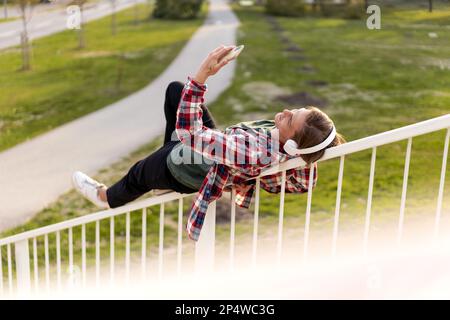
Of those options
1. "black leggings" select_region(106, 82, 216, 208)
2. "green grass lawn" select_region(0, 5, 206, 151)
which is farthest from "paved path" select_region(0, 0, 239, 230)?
"black leggings" select_region(106, 82, 216, 208)

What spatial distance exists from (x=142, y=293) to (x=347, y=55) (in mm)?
8316

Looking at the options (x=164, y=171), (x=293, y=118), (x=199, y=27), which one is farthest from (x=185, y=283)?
(x=199, y=27)

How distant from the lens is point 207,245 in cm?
124

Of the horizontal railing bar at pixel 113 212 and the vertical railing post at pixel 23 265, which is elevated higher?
the horizontal railing bar at pixel 113 212

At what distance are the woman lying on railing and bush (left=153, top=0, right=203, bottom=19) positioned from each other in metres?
9.10

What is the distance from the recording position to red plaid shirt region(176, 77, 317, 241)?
1.12 m

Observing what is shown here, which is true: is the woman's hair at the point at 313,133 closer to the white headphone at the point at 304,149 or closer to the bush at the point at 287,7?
the white headphone at the point at 304,149

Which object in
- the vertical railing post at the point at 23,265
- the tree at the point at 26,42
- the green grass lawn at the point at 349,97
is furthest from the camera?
the tree at the point at 26,42

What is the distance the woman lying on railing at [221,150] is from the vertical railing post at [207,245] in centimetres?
2

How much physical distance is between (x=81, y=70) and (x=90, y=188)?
7.38 meters

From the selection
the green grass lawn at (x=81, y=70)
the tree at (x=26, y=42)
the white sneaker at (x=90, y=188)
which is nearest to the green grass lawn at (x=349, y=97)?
the green grass lawn at (x=81, y=70)

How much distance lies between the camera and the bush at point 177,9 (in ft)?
33.1

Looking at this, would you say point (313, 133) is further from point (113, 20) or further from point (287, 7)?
point (113, 20)

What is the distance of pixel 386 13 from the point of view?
8.38 m
